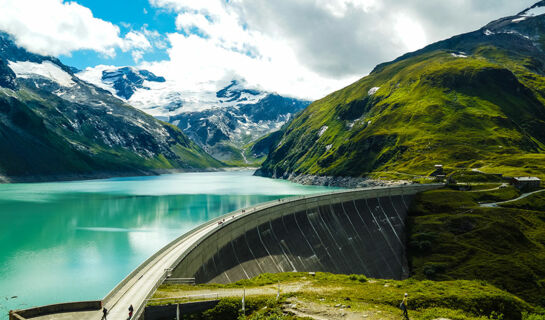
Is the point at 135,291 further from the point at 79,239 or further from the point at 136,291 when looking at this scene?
the point at 79,239

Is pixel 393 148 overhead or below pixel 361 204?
overhead

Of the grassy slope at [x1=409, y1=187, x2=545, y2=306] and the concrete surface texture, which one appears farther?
the grassy slope at [x1=409, y1=187, x2=545, y2=306]

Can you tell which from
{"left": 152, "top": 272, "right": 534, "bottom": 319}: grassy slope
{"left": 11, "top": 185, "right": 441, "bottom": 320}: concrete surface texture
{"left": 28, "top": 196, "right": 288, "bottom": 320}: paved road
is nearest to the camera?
{"left": 28, "top": 196, "right": 288, "bottom": 320}: paved road

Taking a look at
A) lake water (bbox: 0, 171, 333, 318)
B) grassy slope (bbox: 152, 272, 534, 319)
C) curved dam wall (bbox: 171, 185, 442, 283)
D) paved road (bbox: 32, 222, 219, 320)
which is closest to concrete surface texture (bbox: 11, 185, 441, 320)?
paved road (bbox: 32, 222, 219, 320)

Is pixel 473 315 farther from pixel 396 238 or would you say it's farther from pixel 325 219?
pixel 396 238

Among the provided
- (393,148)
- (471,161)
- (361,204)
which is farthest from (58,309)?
(393,148)

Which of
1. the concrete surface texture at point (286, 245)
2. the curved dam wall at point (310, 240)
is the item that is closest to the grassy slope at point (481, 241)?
the curved dam wall at point (310, 240)

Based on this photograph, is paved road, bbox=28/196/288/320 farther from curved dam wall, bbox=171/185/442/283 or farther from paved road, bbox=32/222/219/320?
curved dam wall, bbox=171/185/442/283
